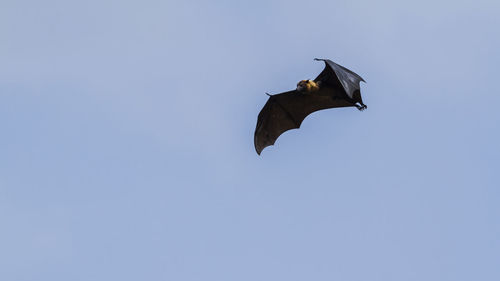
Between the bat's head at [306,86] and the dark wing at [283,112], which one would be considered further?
the dark wing at [283,112]

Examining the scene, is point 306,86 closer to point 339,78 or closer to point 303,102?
point 303,102

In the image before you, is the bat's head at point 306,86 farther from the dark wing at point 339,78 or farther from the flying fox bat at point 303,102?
the dark wing at point 339,78

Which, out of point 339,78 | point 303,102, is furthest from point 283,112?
point 339,78

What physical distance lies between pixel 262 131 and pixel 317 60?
4966 mm

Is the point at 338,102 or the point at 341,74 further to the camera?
the point at 338,102

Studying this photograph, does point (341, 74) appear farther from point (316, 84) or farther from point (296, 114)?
point (296, 114)

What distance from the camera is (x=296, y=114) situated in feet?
104

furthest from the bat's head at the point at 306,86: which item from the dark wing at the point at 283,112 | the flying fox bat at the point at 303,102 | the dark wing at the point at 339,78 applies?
the dark wing at the point at 283,112

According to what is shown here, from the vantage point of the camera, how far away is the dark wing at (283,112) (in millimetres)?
30844

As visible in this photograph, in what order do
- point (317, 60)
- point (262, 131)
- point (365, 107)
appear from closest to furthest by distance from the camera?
point (317, 60) → point (365, 107) → point (262, 131)

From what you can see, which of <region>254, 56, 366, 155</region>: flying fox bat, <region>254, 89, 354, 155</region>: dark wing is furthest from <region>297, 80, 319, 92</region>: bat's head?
<region>254, 89, 354, 155</region>: dark wing

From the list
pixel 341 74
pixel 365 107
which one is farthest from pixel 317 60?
pixel 365 107

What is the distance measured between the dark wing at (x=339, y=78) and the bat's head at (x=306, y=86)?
0.38m

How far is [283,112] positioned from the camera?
103 feet
